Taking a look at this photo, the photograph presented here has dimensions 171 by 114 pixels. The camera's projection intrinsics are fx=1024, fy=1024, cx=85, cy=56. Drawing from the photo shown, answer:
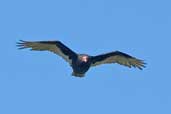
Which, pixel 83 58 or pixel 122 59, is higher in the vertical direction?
pixel 122 59

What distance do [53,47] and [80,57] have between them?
5.68 feet

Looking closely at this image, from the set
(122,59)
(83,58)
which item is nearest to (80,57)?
(83,58)

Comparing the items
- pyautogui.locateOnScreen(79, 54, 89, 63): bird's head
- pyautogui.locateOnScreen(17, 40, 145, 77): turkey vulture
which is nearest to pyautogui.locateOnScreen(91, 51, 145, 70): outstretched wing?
pyautogui.locateOnScreen(17, 40, 145, 77): turkey vulture

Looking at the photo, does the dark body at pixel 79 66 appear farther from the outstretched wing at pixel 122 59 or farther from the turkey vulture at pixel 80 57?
the outstretched wing at pixel 122 59

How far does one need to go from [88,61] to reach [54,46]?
6.29 ft

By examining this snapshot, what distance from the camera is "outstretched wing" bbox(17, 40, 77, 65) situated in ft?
144

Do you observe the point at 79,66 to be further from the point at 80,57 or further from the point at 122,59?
the point at 122,59

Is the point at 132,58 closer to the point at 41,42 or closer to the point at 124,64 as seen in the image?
the point at 124,64

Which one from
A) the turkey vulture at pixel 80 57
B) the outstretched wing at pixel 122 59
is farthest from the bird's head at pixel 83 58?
the outstretched wing at pixel 122 59

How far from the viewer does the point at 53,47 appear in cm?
4466

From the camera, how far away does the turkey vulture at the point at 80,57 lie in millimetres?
43219

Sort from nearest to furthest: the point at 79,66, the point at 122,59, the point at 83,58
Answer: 1. the point at 79,66
2. the point at 83,58
3. the point at 122,59

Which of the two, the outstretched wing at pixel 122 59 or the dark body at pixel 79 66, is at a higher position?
the outstretched wing at pixel 122 59

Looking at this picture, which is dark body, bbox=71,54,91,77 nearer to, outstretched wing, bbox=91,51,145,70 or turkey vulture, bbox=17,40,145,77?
turkey vulture, bbox=17,40,145,77
